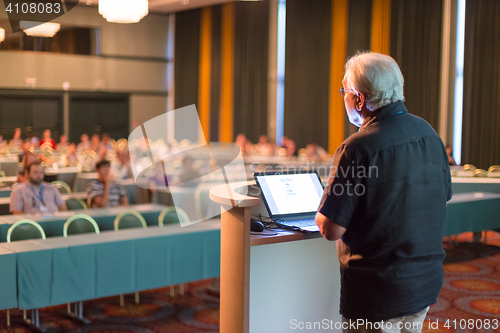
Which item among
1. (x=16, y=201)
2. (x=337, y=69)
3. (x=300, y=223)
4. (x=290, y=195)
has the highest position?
(x=337, y=69)

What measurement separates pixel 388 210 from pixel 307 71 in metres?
11.5

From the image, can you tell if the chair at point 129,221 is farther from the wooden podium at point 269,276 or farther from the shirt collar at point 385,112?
the shirt collar at point 385,112

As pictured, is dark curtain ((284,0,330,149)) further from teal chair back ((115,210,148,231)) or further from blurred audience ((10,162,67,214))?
teal chair back ((115,210,148,231))

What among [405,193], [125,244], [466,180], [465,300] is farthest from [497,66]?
[405,193]

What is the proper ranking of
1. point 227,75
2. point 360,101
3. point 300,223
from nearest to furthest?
1. point 360,101
2. point 300,223
3. point 227,75

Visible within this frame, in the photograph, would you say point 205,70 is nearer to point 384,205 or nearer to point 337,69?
point 337,69

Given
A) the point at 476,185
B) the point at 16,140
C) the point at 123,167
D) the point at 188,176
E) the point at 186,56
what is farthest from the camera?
the point at 186,56

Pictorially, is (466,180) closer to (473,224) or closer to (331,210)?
(473,224)

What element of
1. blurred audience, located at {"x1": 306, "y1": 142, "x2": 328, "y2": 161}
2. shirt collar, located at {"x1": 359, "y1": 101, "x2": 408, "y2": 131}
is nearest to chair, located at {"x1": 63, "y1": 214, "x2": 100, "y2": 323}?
shirt collar, located at {"x1": 359, "y1": 101, "x2": 408, "y2": 131}

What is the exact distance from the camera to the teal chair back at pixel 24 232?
3.81 metres

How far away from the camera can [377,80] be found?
1.58 m

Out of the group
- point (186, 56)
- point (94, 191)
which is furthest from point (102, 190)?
point (186, 56)

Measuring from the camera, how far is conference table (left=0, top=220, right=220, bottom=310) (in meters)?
3.22

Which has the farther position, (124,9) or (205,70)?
(205,70)
